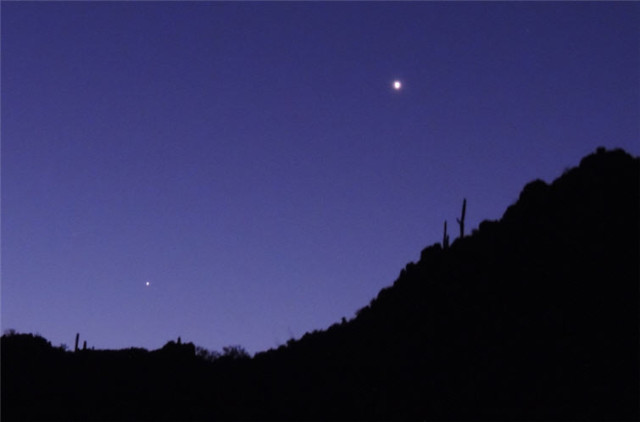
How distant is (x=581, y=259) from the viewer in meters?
29.4

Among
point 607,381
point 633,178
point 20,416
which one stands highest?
point 633,178

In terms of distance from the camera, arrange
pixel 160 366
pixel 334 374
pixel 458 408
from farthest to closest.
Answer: pixel 160 366, pixel 334 374, pixel 458 408

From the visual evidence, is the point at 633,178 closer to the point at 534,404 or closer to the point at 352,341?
the point at 534,404

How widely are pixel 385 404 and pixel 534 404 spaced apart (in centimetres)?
723

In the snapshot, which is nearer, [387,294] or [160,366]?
[387,294]

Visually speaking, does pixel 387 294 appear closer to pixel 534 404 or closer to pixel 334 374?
pixel 334 374

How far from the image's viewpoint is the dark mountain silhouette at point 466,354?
25312 mm

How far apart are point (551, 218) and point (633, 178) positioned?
12.7ft

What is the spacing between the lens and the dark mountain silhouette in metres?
25.3

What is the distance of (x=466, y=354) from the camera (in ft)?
97.8

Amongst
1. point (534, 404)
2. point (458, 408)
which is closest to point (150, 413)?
point (458, 408)

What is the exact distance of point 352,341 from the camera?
3862 cm

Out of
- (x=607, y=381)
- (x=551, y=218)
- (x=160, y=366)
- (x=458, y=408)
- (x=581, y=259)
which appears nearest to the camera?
(x=607, y=381)

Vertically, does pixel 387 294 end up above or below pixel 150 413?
above
